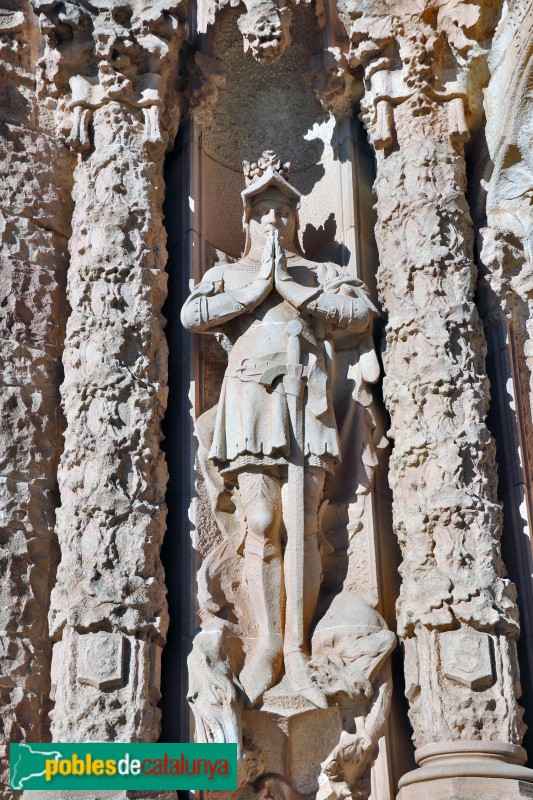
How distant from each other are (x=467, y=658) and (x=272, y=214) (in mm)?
2974

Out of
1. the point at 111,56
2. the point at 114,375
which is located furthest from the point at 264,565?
the point at 111,56

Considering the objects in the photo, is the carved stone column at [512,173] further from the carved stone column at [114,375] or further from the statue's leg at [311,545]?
the carved stone column at [114,375]

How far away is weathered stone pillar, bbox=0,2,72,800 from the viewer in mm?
7359

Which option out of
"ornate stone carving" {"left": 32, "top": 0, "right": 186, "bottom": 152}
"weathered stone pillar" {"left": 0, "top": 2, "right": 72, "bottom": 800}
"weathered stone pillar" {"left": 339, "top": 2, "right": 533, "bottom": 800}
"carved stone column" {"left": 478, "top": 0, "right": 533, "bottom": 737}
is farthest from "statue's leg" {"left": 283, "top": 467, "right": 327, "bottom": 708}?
"ornate stone carving" {"left": 32, "top": 0, "right": 186, "bottom": 152}

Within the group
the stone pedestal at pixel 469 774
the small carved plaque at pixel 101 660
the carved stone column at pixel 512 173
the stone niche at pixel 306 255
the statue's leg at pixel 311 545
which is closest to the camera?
the carved stone column at pixel 512 173

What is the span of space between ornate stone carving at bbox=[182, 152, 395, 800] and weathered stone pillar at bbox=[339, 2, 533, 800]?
258 mm

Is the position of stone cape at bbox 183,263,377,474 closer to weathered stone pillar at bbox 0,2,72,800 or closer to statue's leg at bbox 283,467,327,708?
statue's leg at bbox 283,467,327,708

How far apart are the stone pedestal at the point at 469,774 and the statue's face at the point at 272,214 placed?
3251 millimetres

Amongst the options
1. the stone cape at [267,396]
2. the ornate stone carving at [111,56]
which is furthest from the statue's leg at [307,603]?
the ornate stone carving at [111,56]

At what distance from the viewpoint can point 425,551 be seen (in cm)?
724

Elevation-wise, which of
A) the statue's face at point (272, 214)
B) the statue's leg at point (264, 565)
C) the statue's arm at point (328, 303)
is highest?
the statue's face at point (272, 214)

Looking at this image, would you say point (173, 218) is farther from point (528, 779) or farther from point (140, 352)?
point (528, 779)

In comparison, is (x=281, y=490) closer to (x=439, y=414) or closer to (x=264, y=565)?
(x=264, y=565)

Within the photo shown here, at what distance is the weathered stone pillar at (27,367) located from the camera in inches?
290
